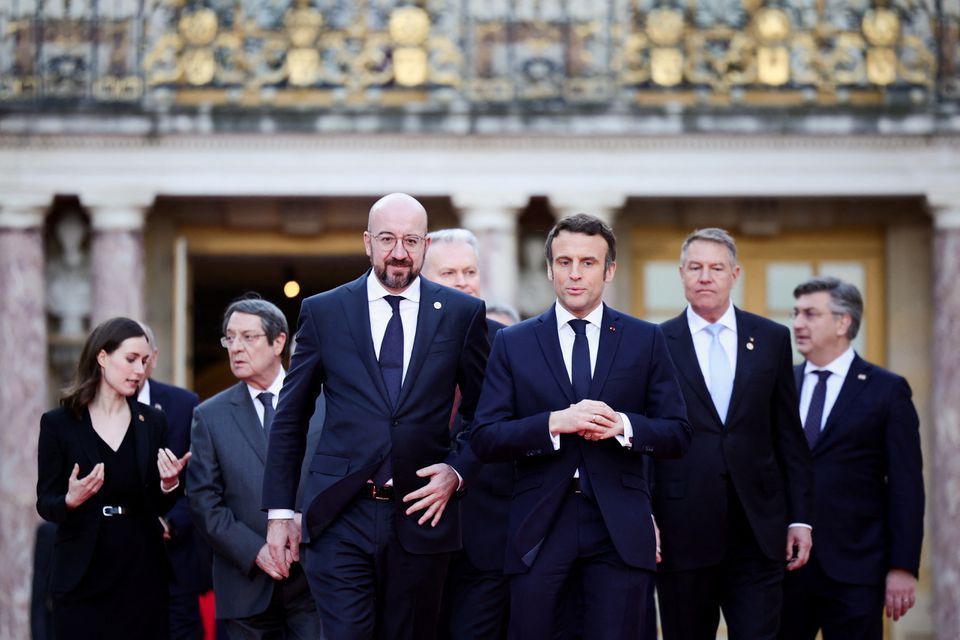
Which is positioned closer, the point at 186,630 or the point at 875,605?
the point at 875,605

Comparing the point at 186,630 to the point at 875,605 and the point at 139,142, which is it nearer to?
the point at 875,605

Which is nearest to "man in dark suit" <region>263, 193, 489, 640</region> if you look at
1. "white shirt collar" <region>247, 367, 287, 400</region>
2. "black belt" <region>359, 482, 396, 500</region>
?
"black belt" <region>359, 482, 396, 500</region>

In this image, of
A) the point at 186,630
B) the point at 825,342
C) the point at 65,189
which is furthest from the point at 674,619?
the point at 65,189

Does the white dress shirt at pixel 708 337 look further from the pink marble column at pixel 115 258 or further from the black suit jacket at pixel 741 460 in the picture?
the pink marble column at pixel 115 258

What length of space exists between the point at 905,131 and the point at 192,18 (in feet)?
18.0

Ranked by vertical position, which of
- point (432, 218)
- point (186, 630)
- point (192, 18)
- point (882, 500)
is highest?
point (192, 18)

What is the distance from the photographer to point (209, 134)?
1284 cm

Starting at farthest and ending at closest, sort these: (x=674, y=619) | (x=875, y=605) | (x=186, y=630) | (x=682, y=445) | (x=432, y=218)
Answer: (x=432, y=218) → (x=186, y=630) → (x=875, y=605) → (x=674, y=619) → (x=682, y=445)

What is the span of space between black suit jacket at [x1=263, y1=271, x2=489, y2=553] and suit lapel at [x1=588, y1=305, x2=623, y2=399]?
48 cm

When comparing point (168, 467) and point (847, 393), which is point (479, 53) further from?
point (168, 467)

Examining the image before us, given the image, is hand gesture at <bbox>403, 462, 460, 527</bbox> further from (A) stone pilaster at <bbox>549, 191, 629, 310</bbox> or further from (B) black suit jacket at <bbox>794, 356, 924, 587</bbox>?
(A) stone pilaster at <bbox>549, 191, 629, 310</bbox>

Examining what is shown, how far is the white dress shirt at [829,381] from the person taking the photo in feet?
28.2

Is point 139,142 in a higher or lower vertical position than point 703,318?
higher

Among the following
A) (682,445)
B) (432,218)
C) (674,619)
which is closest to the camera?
(682,445)
